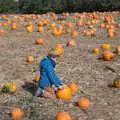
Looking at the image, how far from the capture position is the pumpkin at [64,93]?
7517 millimetres

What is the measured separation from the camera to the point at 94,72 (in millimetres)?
9133

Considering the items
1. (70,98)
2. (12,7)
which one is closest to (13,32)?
(70,98)

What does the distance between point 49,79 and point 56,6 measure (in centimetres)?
2469

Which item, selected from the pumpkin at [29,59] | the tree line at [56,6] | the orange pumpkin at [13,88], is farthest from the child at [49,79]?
the tree line at [56,6]

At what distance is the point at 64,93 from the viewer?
751 cm

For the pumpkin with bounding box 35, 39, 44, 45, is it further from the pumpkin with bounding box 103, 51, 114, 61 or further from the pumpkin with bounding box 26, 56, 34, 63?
the pumpkin with bounding box 103, 51, 114, 61

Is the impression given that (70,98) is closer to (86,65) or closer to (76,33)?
(86,65)

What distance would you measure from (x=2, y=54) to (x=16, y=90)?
3.29m

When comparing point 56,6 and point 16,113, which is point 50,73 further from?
point 56,6

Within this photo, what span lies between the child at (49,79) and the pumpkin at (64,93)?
80 millimetres

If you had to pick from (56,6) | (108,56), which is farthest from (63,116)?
(56,6)

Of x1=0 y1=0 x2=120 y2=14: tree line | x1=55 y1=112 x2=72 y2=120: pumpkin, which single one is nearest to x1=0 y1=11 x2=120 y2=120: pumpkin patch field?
x1=55 y1=112 x2=72 y2=120: pumpkin

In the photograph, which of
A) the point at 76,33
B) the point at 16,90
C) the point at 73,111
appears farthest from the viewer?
the point at 76,33

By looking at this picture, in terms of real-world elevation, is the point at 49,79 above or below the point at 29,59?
below
